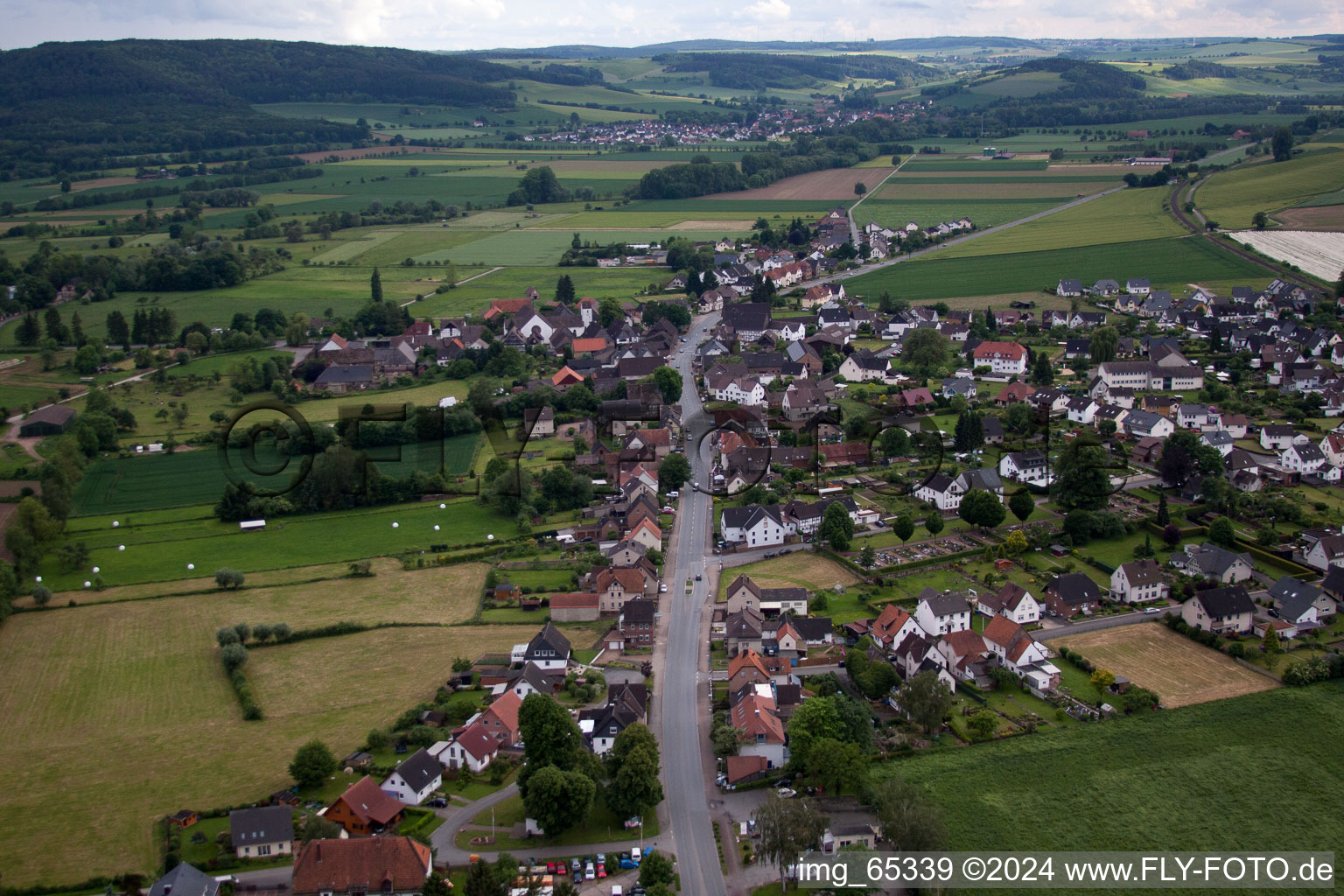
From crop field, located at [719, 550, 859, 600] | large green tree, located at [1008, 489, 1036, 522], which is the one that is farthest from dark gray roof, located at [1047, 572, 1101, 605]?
crop field, located at [719, 550, 859, 600]

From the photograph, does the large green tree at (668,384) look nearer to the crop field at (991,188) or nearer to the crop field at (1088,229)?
the crop field at (1088,229)

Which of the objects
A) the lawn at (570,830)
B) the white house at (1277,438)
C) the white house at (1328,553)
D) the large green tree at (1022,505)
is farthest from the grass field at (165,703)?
the white house at (1277,438)

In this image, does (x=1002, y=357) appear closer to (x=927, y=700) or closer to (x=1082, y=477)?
(x=1082, y=477)

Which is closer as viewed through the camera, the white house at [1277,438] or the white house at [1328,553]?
the white house at [1328,553]

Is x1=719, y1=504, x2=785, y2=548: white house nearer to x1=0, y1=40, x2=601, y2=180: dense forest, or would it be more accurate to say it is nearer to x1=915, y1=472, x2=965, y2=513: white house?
x1=915, y1=472, x2=965, y2=513: white house

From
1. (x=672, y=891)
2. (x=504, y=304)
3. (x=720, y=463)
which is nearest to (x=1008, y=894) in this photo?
(x=672, y=891)

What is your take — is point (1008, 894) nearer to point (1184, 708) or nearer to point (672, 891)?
point (672, 891)

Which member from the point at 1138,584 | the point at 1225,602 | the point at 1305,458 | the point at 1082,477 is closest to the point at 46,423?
the point at 1082,477
